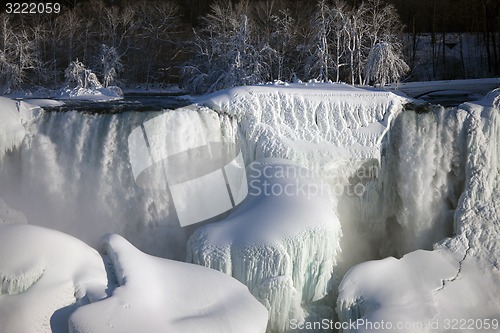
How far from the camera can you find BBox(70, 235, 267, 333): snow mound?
633 centimetres

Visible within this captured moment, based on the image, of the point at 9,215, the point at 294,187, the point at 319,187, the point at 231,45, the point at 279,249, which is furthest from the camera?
the point at 231,45

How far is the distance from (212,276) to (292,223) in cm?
139

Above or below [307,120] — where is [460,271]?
below

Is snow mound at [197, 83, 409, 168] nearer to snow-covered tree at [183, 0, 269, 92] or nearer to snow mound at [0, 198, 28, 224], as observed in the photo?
snow mound at [0, 198, 28, 224]

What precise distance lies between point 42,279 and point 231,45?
17391 mm

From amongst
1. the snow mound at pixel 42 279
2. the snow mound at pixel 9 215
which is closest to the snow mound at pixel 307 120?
the snow mound at pixel 9 215

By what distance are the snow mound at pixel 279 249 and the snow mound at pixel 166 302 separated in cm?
46

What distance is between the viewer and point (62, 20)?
1014 inches

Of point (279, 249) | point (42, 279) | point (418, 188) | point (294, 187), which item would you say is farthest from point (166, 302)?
point (418, 188)

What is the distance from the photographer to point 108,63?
24.8m

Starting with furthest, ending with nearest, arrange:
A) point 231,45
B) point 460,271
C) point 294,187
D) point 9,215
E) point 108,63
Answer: point 108,63
point 231,45
point 9,215
point 294,187
point 460,271

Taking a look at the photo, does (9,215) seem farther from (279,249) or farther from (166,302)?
(279,249)

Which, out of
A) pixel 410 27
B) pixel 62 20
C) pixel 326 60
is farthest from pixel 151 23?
pixel 410 27

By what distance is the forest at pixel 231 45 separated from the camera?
74.1 feet
